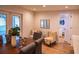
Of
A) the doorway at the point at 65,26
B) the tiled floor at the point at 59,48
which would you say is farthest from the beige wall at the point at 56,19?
the tiled floor at the point at 59,48

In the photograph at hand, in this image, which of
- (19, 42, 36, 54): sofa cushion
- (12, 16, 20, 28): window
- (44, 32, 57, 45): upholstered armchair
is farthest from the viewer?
(44, 32, 57, 45): upholstered armchair

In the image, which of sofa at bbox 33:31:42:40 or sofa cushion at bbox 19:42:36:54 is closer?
sofa cushion at bbox 19:42:36:54

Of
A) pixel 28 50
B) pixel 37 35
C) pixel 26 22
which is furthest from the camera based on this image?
pixel 37 35

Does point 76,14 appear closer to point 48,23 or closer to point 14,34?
point 48,23

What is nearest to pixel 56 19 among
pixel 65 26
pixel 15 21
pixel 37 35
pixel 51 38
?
pixel 65 26

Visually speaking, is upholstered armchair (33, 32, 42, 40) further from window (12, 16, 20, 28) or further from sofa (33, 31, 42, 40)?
window (12, 16, 20, 28)

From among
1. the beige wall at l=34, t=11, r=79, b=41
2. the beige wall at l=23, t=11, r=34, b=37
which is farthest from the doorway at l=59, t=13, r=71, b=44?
the beige wall at l=23, t=11, r=34, b=37

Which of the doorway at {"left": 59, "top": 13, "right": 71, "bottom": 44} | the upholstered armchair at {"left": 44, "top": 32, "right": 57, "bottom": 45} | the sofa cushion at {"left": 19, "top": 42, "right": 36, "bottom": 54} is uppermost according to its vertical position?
the doorway at {"left": 59, "top": 13, "right": 71, "bottom": 44}

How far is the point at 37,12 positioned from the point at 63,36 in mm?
544

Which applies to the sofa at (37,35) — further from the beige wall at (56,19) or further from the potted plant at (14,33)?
the potted plant at (14,33)

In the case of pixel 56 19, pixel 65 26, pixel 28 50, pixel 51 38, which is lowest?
pixel 28 50

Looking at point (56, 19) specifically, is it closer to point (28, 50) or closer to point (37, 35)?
point (37, 35)

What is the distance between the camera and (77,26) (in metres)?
1.78
